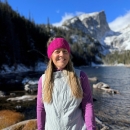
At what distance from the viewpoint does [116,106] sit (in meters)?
23.7

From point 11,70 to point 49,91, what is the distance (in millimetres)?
80498

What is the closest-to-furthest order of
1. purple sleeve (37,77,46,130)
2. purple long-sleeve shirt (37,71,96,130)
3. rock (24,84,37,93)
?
1. purple long-sleeve shirt (37,71,96,130)
2. purple sleeve (37,77,46,130)
3. rock (24,84,37,93)

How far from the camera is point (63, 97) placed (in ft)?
11.7

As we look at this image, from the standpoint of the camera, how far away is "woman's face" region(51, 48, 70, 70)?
3.76 meters

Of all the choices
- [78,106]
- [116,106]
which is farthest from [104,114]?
[78,106]

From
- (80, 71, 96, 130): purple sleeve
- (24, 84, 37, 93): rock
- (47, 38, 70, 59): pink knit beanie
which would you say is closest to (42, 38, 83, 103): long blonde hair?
(80, 71, 96, 130): purple sleeve

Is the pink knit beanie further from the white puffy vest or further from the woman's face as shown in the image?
the white puffy vest

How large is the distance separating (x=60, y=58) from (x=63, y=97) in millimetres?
682

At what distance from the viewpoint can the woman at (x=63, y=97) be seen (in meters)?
3.52

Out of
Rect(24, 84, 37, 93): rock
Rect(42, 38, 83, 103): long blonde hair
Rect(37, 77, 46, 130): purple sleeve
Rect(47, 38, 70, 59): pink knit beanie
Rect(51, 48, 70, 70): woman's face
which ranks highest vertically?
Rect(47, 38, 70, 59): pink knit beanie

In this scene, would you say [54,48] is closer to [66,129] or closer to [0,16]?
[66,129]

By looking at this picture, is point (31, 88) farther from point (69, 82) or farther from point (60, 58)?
point (69, 82)

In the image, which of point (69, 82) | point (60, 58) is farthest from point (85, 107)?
point (60, 58)

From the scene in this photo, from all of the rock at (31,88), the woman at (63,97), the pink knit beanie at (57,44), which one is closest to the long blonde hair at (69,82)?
the woman at (63,97)
